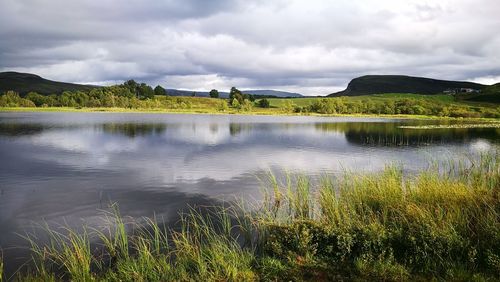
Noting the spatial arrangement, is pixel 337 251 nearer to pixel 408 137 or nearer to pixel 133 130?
pixel 408 137

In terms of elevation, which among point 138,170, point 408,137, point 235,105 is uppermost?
point 235,105

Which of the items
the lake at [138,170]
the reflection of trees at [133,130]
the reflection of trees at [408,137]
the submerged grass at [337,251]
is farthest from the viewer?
the reflection of trees at [133,130]

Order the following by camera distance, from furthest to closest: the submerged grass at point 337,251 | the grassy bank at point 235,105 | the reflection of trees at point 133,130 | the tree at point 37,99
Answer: the tree at point 37,99 → the grassy bank at point 235,105 → the reflection of trees at point 133,130 → the submerged grass at point 337,251

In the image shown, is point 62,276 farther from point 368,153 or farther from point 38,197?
point 368,153

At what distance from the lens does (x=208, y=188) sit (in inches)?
868

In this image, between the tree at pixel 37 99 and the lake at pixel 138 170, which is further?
the tree at pixel 37 99

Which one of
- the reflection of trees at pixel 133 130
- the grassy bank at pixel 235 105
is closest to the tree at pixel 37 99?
the grassy bank at pixel 235 105

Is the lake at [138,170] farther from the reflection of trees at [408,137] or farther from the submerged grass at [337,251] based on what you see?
the reflection of trees at [408,137]

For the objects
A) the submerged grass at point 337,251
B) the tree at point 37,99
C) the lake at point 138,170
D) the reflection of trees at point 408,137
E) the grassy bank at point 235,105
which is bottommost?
the reflection of trees at point 408,137

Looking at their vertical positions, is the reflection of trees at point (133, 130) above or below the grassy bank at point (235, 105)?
below

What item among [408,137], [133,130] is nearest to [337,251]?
[408,137]

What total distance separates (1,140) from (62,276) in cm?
4198

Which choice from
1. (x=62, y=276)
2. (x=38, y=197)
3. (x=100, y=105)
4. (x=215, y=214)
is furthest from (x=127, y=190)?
(x=100, y=105)

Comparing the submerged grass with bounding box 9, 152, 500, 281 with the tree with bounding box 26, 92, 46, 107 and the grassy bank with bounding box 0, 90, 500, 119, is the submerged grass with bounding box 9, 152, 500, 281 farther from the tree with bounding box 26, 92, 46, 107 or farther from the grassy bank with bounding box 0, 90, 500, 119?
the tree with bounding box 26, 92, 46, 107
